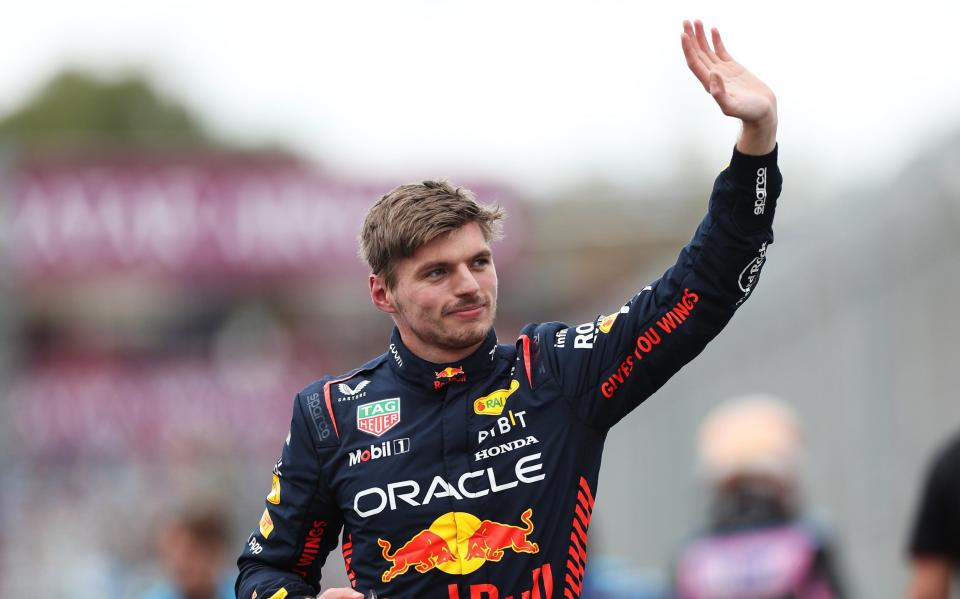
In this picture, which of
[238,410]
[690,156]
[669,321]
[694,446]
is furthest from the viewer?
[690,156]

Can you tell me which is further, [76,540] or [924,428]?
[76,540]

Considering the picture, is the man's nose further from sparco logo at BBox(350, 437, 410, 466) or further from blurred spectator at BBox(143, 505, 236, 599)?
blurred spectator at BBox(143, 505, 236, 599)

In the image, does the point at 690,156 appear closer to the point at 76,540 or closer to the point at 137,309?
the point at 137,309

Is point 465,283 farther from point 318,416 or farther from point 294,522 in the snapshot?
point 294,522

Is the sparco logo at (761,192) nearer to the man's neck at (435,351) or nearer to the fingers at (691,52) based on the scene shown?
the fingers at (691,52)

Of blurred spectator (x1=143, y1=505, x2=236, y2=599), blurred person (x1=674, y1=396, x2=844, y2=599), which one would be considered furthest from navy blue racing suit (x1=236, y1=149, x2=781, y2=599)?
blurred spectator (x1=143, y1=505, x2=236, y2=599)

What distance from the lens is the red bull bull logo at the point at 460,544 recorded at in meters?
3.85

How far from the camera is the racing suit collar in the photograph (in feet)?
13.3

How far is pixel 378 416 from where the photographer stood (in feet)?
13.3

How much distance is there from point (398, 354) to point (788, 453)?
245 cm

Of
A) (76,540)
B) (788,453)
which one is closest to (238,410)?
(76,540)

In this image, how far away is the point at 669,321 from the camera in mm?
3867

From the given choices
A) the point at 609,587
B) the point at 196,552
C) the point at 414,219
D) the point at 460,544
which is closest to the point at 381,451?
the point at 460,544

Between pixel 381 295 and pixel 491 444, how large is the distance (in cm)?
53
